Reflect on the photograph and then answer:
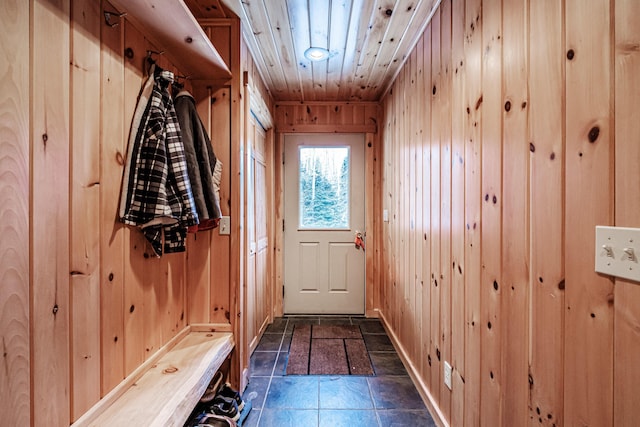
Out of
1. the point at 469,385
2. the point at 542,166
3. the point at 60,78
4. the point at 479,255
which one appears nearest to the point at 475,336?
the point at 469,385

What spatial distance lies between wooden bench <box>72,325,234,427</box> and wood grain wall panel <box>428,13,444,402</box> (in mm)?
1222

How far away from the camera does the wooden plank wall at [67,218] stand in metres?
0.73

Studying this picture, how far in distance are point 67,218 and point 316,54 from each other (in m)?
1.97

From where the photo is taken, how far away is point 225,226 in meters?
1.76

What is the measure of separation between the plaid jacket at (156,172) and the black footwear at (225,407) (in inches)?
35.5

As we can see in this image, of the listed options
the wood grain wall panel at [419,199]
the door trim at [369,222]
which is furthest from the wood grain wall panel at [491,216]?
the door trim at [369,222]

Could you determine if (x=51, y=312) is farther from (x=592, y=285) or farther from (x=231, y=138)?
(x=592, y=285)

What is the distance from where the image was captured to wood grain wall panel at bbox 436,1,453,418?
1.53 meters

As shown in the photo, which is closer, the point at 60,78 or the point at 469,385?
the point at 60,78

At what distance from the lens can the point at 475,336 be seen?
1266 mm

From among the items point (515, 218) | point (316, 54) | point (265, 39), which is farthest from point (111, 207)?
point (316, 54)

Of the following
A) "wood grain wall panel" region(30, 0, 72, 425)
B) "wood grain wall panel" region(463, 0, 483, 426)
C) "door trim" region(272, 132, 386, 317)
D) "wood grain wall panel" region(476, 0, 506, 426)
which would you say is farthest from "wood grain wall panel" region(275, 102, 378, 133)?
"wood grain wall panel" region(30, 0, 72, 425)

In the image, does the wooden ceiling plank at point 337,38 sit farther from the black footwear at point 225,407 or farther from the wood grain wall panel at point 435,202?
the black footwear at point 225,407

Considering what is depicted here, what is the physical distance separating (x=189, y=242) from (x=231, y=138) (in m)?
0.69
